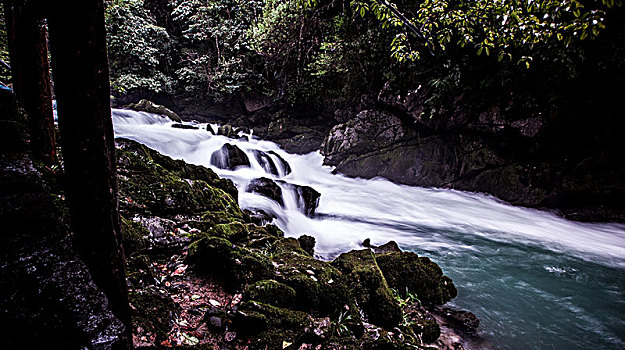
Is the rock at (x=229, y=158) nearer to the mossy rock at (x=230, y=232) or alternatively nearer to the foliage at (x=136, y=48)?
the mossy rock at (x=230, y=232)

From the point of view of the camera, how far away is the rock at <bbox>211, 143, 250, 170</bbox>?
11.5 meters

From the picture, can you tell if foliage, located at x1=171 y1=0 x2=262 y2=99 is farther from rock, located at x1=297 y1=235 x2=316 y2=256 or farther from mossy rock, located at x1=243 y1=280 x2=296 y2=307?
mossy rock, located at x1=243 y1=280 x2=296 y2=307

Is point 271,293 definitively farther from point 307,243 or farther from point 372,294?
point 307,243

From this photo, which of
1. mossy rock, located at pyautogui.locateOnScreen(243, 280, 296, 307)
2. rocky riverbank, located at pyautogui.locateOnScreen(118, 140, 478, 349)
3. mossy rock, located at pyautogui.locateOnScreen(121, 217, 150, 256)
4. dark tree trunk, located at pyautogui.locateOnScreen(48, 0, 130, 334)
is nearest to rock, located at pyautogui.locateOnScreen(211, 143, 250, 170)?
rocky riverbank, located at pyautogui.locateOnScreen(118, 140, 478, 349)

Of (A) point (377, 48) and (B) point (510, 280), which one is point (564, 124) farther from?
(A) point (377, 48)

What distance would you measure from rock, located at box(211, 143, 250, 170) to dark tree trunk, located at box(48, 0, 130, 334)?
33.3 ft

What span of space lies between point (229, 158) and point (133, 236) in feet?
28.5

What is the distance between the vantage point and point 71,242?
167 cm

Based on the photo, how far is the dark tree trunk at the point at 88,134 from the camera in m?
1.29

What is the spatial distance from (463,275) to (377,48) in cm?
1021

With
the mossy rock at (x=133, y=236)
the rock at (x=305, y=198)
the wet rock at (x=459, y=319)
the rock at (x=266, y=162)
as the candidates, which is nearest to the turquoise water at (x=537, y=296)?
the wet rock at (x=459, y=319)

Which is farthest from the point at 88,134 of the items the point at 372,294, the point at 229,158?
the point at 229,158

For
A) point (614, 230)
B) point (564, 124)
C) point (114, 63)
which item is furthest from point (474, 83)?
point (114, 63)

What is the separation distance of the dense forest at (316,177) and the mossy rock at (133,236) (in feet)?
0.15
